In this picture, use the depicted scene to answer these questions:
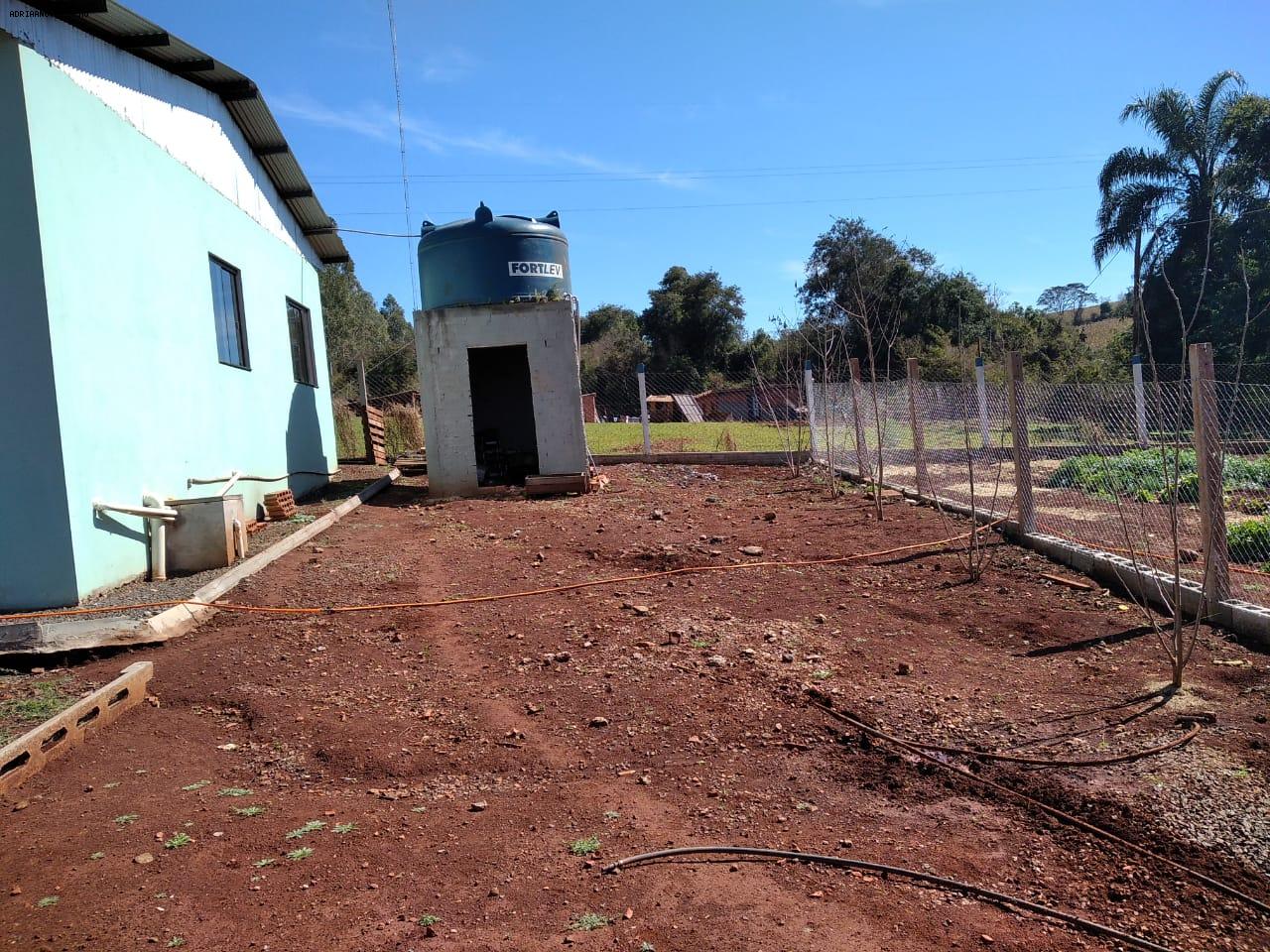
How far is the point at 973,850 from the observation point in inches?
128

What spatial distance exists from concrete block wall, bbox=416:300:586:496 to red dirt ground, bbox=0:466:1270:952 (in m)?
5.35

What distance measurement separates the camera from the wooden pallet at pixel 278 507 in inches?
420

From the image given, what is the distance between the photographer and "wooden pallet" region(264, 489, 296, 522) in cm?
1066

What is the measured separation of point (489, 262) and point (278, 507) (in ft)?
14.5

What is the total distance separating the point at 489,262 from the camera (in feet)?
41.3

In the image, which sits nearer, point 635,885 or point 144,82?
point 635,885

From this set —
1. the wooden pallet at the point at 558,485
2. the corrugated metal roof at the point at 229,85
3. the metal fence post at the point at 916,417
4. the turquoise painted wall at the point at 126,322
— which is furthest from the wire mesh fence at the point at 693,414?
the turquoise painted wall at the point at 126,322

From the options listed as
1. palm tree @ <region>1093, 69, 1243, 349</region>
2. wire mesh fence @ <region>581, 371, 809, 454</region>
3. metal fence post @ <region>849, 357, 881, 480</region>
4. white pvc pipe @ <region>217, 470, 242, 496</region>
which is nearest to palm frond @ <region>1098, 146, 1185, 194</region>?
palm tree @ <region>1093, 69, 1243, 349</region>

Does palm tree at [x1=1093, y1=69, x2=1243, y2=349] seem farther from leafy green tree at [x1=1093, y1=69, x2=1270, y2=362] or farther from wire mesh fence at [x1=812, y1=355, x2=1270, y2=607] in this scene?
wire mesh fence at [x1=812, y1=355, x2=1270, y2=607]

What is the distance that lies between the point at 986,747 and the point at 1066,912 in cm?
120

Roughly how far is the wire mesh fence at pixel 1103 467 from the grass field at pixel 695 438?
2.22m

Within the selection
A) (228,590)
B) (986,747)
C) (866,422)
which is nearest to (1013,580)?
(986,747)

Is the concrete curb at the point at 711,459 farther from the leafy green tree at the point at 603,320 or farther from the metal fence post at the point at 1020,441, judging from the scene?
the leafy green tree at the point at 603,320

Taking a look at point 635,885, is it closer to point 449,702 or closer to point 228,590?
point 449,702
